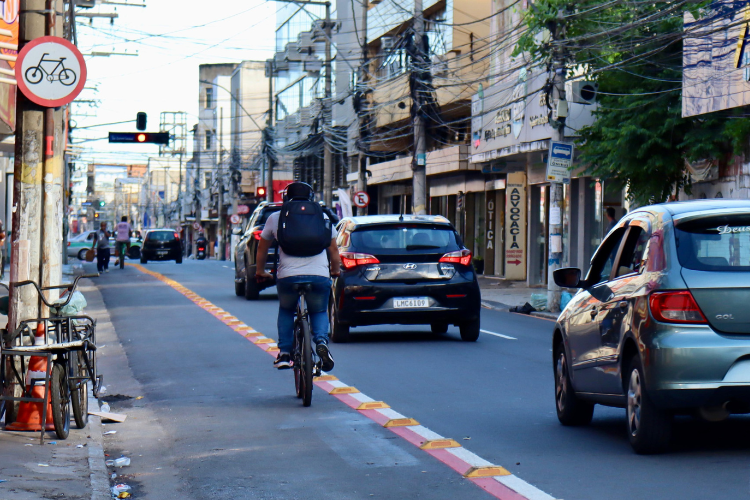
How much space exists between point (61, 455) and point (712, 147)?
15.3 metres

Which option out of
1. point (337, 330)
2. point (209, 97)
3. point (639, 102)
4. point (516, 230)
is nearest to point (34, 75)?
point (337, 330)

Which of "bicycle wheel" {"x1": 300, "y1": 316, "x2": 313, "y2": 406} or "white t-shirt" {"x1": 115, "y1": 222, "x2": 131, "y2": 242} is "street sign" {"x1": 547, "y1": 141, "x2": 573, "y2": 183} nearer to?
"bicycle wheel" {"x1": 300, "y1": 316, "x2": 313, "y2": 406}

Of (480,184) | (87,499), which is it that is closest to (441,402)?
(87,499)

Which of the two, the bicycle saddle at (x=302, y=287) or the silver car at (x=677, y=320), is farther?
the bicycle saddle at (x=302, y=287)

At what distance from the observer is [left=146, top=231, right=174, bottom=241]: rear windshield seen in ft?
164

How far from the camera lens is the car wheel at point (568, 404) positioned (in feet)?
27.5

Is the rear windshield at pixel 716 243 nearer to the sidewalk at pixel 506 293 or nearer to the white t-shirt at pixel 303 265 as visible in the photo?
the white t-shirt at pixel 303 265

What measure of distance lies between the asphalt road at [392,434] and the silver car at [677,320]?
39 cm

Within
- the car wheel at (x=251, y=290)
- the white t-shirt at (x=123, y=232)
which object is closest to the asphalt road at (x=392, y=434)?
the car wheel at (x=251, y=290)

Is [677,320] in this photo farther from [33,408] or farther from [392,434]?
[33,408]

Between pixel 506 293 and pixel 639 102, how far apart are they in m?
7.79

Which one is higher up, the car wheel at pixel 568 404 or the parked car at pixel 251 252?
the parked car at pixel 251 252

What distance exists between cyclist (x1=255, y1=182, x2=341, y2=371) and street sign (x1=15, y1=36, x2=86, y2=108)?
2.15 m

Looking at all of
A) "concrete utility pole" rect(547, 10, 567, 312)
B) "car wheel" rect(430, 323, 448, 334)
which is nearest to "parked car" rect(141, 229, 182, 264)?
"concrete utility pole" rect(547, 10, 567, 312)
